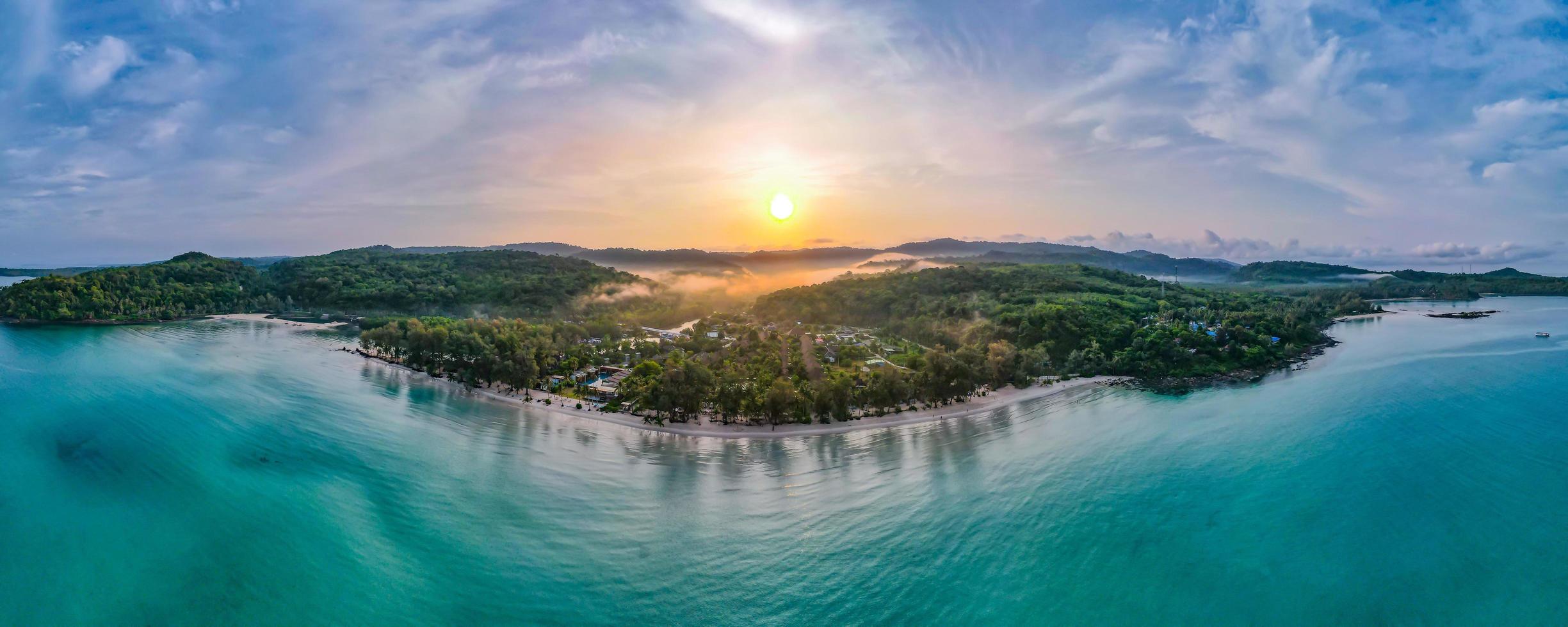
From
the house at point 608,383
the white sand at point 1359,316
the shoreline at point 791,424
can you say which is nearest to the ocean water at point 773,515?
the shoreline at point 791,424

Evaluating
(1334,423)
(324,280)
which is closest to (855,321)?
(1334,423)

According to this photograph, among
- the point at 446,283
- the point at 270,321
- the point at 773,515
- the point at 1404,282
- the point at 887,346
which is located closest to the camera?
the point at 773,515

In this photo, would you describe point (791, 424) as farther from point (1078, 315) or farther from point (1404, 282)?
point (1404, 282)

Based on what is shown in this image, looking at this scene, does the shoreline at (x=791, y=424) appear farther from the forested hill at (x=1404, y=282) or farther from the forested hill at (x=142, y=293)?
the forested hill at (x=1404, y=282)

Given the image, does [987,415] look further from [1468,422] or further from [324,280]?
[324,280]

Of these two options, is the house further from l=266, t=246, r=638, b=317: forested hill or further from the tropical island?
l=266, t=246, r=638, b=317: forested hill

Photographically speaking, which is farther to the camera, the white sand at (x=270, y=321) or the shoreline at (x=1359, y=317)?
the shoreline at (x=1359, y=317)

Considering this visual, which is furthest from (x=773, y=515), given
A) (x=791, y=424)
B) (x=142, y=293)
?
(x=142, y=293)
